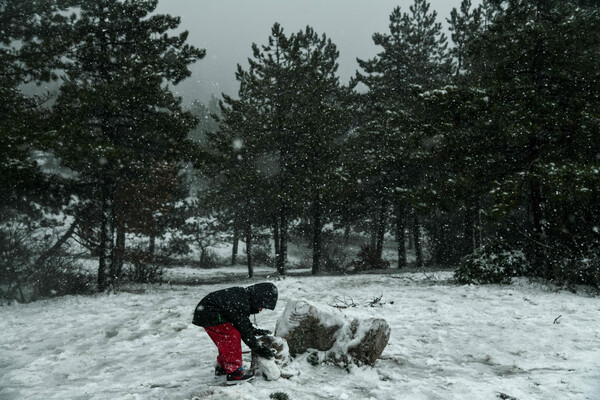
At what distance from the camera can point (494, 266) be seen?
33.8 feet

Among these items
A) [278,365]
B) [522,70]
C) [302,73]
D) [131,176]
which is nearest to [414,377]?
[278,365]

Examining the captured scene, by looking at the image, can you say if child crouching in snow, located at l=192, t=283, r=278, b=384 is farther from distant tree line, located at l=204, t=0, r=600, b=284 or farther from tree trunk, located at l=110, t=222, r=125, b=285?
tree trunk, located at l=110, t=222, r=125, b=285

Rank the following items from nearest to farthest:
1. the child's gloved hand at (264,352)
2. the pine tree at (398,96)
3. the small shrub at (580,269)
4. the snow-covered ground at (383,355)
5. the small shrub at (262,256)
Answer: the snow-covered ground at (383,355) < the child's gloved hand at (264,352) < the small shrub at (580,269) < the pine tree at (398,96) < the small shrub at (262,256)

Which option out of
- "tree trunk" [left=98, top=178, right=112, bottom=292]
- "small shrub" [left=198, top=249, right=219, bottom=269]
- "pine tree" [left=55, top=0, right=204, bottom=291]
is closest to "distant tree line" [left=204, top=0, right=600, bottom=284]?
"pine tree" [left=55, top=0, right=204, bottom=291]

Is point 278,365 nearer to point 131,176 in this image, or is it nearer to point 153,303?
point 153,303

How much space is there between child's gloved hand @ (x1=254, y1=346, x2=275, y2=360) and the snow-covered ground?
0.28 metres

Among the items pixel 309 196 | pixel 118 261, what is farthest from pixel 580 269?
pixel 118 261

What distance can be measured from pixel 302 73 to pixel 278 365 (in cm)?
1605

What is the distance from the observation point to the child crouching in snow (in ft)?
14.4

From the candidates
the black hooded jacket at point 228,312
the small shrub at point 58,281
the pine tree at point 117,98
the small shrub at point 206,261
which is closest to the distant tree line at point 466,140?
the pine tree at point 117,98

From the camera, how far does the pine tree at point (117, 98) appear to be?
10891mm

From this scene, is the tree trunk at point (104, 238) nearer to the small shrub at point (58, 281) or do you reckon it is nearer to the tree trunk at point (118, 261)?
the tree trunk at point (118, 261)

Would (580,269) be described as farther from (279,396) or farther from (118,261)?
(118,261)

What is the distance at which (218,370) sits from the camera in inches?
183
